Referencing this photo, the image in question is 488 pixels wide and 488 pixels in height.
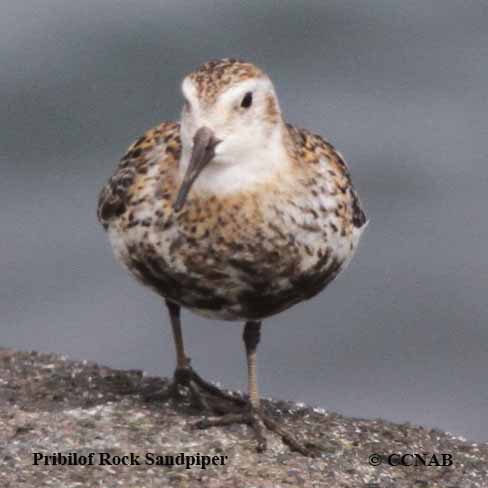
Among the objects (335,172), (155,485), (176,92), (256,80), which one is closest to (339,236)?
(335,172)

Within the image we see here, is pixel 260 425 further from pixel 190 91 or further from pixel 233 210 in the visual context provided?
pixel 190 91

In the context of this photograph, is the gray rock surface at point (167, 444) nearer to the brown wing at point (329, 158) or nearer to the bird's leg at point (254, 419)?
the bird's leg at point (254, 419)

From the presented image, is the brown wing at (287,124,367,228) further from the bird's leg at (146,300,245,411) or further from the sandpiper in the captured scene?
the bird's leg at (146,300,245,411)

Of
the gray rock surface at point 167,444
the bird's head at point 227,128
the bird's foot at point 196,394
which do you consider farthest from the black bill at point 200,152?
the bird's foot at point 196,394

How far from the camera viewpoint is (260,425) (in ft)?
31.2

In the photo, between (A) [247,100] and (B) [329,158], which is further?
(B) [329,158]

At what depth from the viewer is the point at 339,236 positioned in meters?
9.41

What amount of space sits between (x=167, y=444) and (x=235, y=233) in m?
1.11

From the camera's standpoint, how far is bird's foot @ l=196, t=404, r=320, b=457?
9.36m

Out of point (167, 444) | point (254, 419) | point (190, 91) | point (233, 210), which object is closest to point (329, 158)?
point (233, 210)

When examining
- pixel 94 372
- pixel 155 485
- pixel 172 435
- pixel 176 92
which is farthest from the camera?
pixel 176 92

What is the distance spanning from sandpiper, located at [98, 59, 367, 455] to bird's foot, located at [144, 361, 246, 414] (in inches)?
14.7

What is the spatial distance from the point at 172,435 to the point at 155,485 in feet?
2.04

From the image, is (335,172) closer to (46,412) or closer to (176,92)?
(46,412)
